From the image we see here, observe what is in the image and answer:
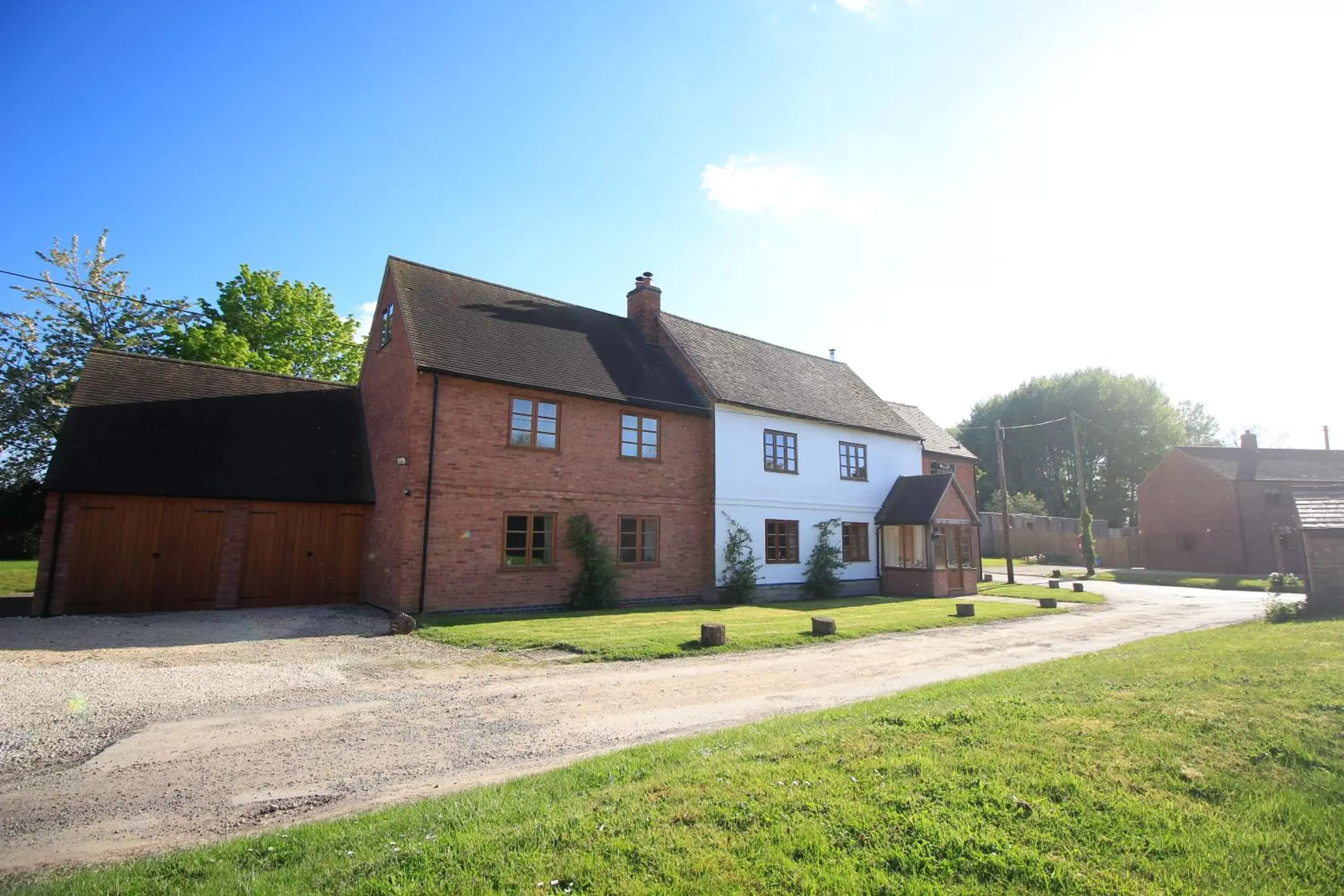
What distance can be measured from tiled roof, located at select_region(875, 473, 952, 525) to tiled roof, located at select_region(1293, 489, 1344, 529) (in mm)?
9640

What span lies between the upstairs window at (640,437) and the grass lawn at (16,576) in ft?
59.7

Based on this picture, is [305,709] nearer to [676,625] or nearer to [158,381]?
[676,625]

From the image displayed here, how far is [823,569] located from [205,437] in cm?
1853

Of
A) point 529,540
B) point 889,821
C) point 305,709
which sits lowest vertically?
point 305,709

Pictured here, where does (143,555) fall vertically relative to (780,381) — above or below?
below

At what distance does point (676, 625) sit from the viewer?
15.1m

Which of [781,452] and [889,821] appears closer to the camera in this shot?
[889,821]

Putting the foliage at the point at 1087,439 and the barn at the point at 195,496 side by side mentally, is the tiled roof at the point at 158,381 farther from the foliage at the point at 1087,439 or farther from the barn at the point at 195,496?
the foliage at the point at 1087,439

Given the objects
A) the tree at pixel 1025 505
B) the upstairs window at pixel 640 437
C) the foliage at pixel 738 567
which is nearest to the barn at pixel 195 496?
the upstairs window at pixel 640 437

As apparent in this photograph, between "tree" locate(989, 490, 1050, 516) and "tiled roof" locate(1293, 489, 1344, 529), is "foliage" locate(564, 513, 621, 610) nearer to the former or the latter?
"tiled roof" locate(1293, 489, 1344, 529)

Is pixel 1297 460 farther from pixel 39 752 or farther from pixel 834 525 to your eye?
pixel 39 752

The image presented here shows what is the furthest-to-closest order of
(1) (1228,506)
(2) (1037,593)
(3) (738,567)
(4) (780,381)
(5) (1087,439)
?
(5) (1087,439) < (1) (1228,506) < (4) (780,381) < (2) (1037,593) < (3) (738,567)

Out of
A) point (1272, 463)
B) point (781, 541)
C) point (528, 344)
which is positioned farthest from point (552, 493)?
point (1272, 463)

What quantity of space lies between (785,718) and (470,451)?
38.9 ft
